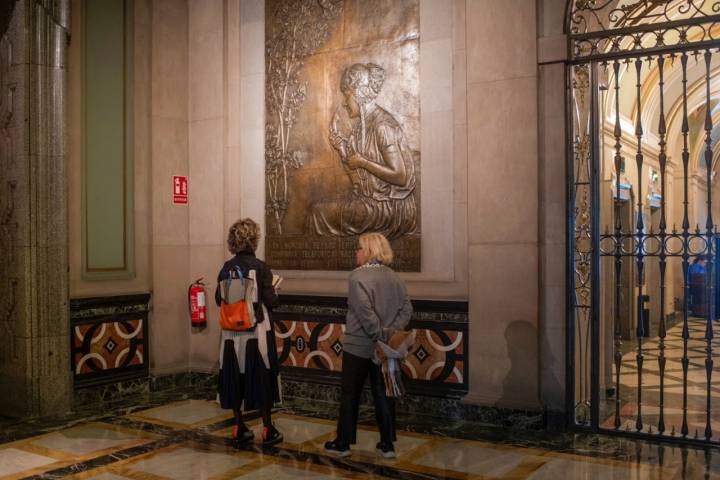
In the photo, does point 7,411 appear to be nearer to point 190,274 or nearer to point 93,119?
point 190,274

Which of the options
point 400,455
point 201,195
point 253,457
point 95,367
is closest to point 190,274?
point 201,195

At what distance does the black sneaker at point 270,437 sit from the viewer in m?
5.41

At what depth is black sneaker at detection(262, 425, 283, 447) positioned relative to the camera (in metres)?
5.41

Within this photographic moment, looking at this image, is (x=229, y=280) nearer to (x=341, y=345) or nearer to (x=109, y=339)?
(x=341, y=345)

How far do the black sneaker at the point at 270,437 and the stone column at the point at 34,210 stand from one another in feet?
7.46

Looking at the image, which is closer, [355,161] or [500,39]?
[500,39]

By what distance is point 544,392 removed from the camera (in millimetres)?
5828

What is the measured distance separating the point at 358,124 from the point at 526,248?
2.02 meters

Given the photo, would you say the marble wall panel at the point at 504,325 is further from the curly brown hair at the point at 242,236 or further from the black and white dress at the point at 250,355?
the curly brown hair at the point at 242,236

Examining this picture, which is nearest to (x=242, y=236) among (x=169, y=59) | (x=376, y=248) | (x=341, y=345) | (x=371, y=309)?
(x=376, y=248)

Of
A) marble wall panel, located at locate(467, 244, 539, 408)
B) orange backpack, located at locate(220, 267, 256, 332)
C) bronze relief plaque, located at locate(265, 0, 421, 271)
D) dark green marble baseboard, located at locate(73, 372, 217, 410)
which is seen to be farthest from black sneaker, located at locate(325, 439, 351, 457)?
dark green marble baseboard, located at locate(73, 372, 217, 410)

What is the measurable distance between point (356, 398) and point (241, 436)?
1073mm

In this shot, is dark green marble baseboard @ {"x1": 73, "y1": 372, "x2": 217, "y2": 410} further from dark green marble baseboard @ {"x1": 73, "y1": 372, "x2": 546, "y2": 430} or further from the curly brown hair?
the curly brown hair

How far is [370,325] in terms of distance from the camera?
4.80 m
